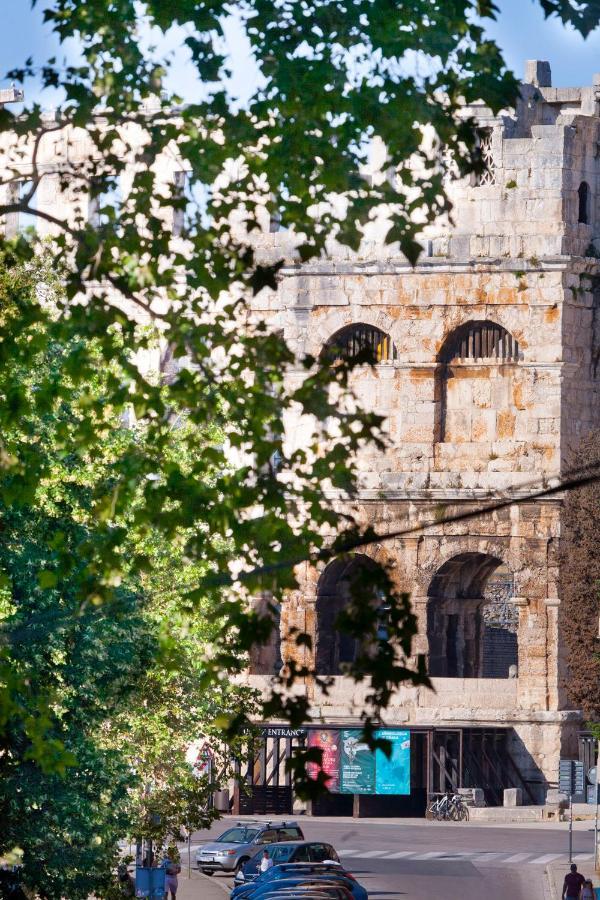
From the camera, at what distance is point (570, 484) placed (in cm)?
1439

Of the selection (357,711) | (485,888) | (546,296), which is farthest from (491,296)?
(485,888)

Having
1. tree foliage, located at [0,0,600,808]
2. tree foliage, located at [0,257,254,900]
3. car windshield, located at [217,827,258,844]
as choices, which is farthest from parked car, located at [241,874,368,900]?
tree foliage, located at [0,0,600,808]

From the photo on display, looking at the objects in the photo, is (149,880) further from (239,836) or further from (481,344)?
(481,344)

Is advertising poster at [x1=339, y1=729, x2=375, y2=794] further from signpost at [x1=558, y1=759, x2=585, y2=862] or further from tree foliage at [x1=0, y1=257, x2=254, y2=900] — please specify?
tree foliage at [x1=0, y1=257, x2=254, y2=900]

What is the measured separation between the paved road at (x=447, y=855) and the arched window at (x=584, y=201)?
18.1 meters

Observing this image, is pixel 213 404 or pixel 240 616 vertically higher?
pixel 213 404

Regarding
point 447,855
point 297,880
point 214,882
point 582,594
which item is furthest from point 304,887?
point 582,594

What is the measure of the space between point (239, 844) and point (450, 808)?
1260cm

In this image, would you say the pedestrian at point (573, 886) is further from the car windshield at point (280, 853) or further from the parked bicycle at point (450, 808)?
the parked bicycle at point (450, 808)

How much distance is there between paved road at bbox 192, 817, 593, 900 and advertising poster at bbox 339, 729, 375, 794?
3.51 feet

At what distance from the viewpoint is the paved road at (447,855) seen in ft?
146

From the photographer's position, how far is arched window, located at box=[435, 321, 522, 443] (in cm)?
6344

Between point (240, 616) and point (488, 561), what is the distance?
50.1 metres

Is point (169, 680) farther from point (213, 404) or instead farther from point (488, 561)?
point (488, 561)
